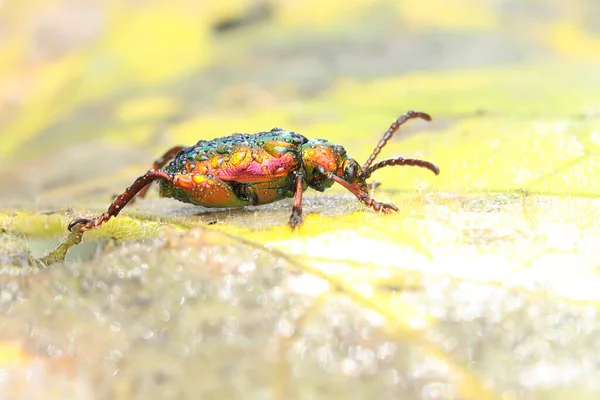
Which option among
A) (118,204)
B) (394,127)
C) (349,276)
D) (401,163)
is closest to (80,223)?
(118,204)

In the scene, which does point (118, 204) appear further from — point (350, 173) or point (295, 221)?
point (350, 173)

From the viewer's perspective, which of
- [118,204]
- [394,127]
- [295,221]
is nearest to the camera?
[295,221]

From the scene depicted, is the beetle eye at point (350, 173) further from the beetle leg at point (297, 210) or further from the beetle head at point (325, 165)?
the beetle leg at point (297, 210)

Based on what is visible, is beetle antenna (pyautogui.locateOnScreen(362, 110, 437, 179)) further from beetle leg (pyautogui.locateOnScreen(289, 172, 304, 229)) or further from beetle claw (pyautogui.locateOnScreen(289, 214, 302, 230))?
beetle claw (pyautogui.locateOnScreen(289, 214, 302, 230))

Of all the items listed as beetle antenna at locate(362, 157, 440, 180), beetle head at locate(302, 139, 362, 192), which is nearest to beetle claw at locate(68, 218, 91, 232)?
beetle head at locate(302, 139, 362, 192)

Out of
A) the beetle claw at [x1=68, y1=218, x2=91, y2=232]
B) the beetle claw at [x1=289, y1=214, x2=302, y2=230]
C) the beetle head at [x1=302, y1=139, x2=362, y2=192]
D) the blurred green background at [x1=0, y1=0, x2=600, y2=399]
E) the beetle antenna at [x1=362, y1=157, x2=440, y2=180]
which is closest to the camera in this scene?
the blurred green background at [x1=0, y1=0, x2=600, y2=399]

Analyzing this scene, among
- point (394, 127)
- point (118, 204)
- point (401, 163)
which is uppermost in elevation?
point (394, 127)

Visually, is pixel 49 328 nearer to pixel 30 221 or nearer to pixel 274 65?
pixel 30 221
